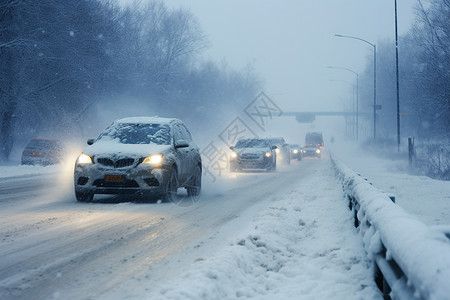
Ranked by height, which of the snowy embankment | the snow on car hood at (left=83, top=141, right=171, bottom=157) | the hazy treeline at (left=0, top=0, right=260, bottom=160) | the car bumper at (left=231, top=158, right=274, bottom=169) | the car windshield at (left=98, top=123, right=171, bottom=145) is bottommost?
the car bumper at (left=231, top=158, right=274, bottom=169)

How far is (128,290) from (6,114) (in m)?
28.2

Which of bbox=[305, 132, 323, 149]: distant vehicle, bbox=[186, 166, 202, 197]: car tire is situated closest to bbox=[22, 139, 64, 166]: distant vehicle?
bbox=[186, 166, 202, 197]: car tire

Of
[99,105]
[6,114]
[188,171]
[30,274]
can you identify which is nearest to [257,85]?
[99,105]

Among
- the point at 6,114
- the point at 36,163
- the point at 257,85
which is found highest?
the point at 257,85

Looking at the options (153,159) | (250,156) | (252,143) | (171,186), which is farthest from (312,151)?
(153,159)

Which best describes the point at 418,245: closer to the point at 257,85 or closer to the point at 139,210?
the point at 139,210

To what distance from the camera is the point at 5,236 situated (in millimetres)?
6945

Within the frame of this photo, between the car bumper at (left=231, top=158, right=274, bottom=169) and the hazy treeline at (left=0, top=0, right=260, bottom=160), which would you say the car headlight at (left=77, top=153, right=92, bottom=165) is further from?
the hazy treeline at (left=0, top=0, right=260, bottom=160)

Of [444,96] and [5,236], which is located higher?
[444,96]

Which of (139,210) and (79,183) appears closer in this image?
(139,210)

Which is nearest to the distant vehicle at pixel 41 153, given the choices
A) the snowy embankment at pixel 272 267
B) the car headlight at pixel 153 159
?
the car headlight at pixel 153 159

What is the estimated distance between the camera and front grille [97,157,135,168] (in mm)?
10750

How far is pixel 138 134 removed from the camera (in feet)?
40.0

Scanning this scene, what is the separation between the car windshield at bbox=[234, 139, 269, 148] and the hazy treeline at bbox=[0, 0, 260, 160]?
36.2 ft
